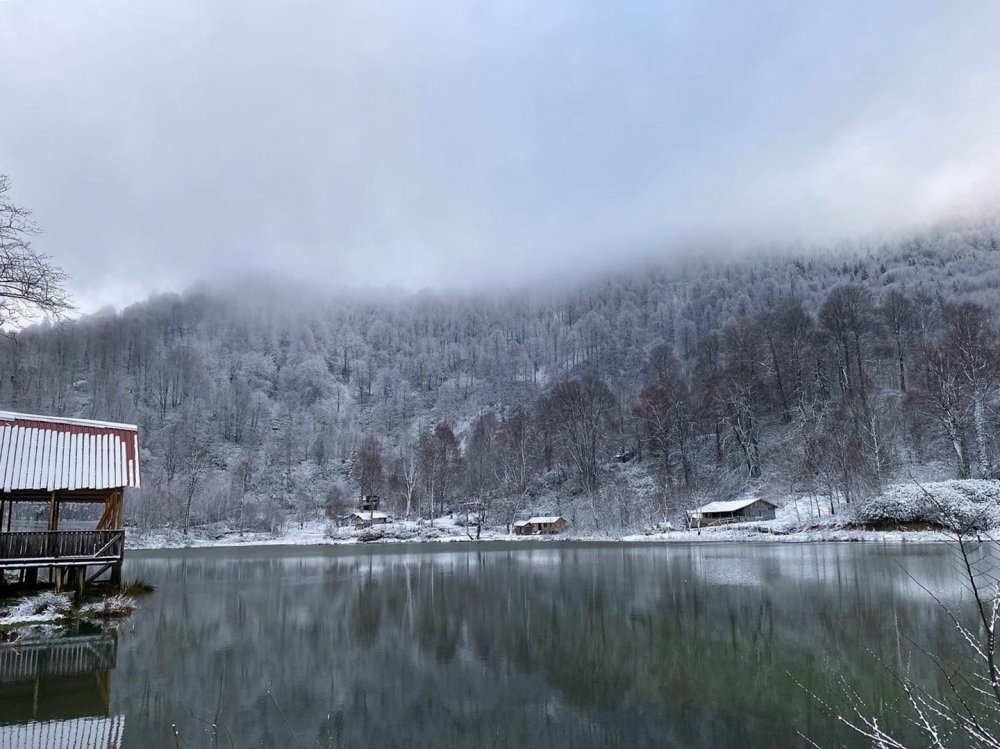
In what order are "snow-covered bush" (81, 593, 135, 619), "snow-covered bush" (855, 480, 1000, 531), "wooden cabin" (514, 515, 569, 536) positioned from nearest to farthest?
"snow-covered bush" (81, 593, 135, 619) < "snow-covered bush" (855, 480, 1000, 531) < "wooden cabin" (514, 515, 569, 536)

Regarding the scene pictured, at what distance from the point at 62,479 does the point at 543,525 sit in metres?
58.4

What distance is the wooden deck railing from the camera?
20438 millimetres

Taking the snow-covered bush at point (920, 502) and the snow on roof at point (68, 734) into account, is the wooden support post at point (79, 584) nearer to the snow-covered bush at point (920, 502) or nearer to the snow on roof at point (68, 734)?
the snow on roof at point (68, 734)

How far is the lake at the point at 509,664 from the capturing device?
934 cm

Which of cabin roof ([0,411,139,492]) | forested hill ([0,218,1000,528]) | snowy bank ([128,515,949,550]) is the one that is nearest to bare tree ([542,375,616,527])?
forested hill ([0,218,1000,528])

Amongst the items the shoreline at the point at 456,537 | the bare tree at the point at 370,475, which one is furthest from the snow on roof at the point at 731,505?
the bare tree at the point at 370,475

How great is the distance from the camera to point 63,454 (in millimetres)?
21969

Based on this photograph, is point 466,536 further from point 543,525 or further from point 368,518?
point 368,518

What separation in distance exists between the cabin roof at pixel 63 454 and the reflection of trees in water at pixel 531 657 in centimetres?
504

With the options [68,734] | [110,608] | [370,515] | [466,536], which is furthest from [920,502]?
[370,515]

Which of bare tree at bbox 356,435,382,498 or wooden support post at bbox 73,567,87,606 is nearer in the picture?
wooden support post at bbox 73,567,87,606

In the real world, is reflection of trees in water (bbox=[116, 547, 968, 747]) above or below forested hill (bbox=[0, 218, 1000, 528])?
below

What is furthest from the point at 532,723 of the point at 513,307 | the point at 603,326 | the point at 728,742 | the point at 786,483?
the point at 513,307

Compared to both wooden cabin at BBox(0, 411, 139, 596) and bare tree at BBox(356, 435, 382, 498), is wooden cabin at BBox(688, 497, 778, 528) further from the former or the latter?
wooden cabin at BBox(0, 411, 139, 596)
